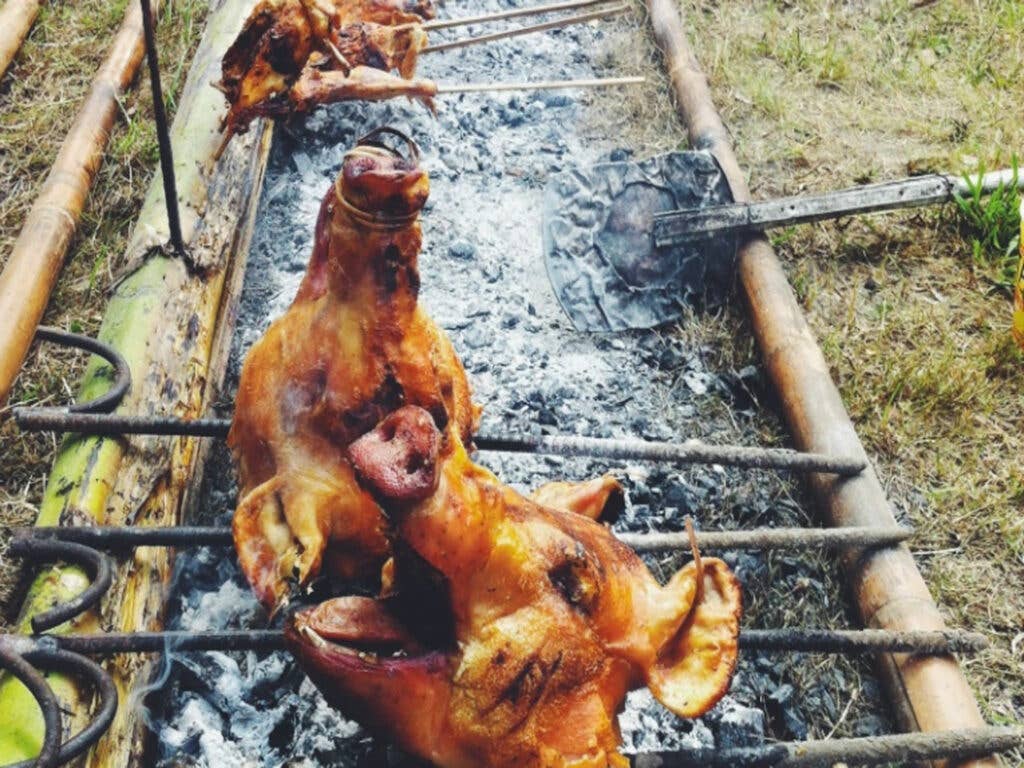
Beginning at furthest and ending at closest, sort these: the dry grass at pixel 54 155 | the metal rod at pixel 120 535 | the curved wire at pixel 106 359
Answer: the dry grass at pixel 54 155 → the curved wire at pixel 106 359 → the metal rod at pixel 120 535

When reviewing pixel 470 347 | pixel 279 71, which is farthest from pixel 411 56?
pixel 470 347

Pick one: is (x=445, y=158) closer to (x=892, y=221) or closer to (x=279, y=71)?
(x=279, y=71)

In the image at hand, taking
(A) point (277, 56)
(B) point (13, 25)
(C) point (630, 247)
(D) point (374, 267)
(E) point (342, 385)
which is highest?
(A) point (277, 56)

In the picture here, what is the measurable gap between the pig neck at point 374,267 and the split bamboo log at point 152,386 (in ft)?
3.02

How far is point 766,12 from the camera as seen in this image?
6.16m

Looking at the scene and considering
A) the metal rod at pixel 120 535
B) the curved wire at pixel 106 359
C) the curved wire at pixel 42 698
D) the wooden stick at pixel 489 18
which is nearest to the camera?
the curved wire at pixel 42 698

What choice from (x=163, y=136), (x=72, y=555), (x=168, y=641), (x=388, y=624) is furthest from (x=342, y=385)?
(x=163, y=136)

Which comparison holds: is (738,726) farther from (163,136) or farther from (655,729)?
(163,136)

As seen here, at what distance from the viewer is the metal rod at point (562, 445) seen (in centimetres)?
272

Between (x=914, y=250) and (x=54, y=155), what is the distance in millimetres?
4383

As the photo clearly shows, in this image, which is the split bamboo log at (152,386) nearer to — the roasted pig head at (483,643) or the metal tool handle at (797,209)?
the roasted pig head at (483,643)

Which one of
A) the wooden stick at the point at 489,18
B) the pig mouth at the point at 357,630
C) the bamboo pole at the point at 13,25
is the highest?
the wooden stick at the point at 489,18

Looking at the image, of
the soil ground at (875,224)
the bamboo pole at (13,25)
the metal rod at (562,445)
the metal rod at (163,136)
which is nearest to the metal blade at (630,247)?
the soil ground at (875,224)

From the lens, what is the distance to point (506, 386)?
361 cm
